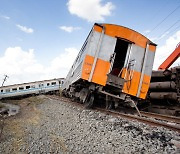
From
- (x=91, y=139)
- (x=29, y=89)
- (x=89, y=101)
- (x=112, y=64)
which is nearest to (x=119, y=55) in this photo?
(x=112, y=64)

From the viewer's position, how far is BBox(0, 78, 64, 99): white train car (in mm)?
22839

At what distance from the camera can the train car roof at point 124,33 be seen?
704 centimetres

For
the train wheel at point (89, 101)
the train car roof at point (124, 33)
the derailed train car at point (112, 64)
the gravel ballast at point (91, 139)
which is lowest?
the gravel ballast at point (91, 139)

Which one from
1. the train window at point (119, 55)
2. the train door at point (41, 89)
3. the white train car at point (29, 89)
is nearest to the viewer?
the train window at point (119, 55)

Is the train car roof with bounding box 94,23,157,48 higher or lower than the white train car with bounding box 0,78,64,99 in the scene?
higher

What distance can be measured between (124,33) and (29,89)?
18.5 m

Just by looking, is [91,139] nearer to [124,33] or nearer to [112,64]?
[112,64]

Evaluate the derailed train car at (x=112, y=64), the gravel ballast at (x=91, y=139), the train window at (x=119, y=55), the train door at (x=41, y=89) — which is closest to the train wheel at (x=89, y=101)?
the derailed train car at (x=112, y=64)

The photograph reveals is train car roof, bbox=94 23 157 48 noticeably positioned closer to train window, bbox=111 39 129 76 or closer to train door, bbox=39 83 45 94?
train window, bbox=111 39 129 76

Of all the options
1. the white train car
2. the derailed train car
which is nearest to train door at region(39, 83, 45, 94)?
the white train car

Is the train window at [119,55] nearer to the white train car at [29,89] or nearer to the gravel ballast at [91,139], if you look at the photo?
the gravel ballast at [91,139]

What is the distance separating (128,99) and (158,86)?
2.25m

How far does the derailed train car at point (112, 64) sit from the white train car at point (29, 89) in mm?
16464

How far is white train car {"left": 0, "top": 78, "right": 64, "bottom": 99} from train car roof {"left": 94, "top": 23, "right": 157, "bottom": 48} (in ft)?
57.5
